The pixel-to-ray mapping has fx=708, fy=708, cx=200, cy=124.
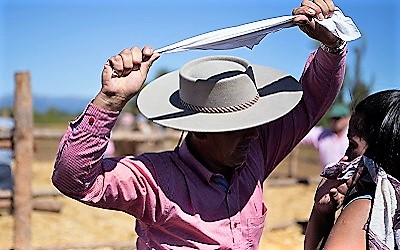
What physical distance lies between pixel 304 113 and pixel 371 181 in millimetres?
665

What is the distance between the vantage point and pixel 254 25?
87.3 inches

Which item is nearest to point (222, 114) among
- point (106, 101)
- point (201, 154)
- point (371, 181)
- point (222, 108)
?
point (222, 108)

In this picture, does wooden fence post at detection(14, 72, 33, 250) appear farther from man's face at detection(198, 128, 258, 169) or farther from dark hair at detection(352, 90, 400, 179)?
dark hair at detection(352, 90, 400, 179)

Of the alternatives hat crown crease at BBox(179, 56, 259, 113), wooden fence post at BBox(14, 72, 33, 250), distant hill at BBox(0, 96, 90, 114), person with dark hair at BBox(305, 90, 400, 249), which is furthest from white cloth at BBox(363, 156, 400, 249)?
wooden fence post at BBox(14, 72, 33, 250)

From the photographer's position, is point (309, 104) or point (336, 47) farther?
point (309, 104)

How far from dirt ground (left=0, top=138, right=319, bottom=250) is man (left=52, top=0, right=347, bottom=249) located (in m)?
3.39

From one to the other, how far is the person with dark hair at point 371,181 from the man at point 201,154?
294mm

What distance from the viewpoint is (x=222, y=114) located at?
2193 mm

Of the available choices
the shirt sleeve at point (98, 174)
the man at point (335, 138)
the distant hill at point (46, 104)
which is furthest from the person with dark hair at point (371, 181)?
the man at point (335, 138)

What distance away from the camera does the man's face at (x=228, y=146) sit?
7.30 ft

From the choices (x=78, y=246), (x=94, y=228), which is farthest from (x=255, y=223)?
(x=94, y=228)

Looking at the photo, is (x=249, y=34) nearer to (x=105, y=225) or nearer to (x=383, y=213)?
(x=383, y=213)

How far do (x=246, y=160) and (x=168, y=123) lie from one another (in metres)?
0.39

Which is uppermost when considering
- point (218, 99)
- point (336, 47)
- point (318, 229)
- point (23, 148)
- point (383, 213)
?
point (336, 47)
